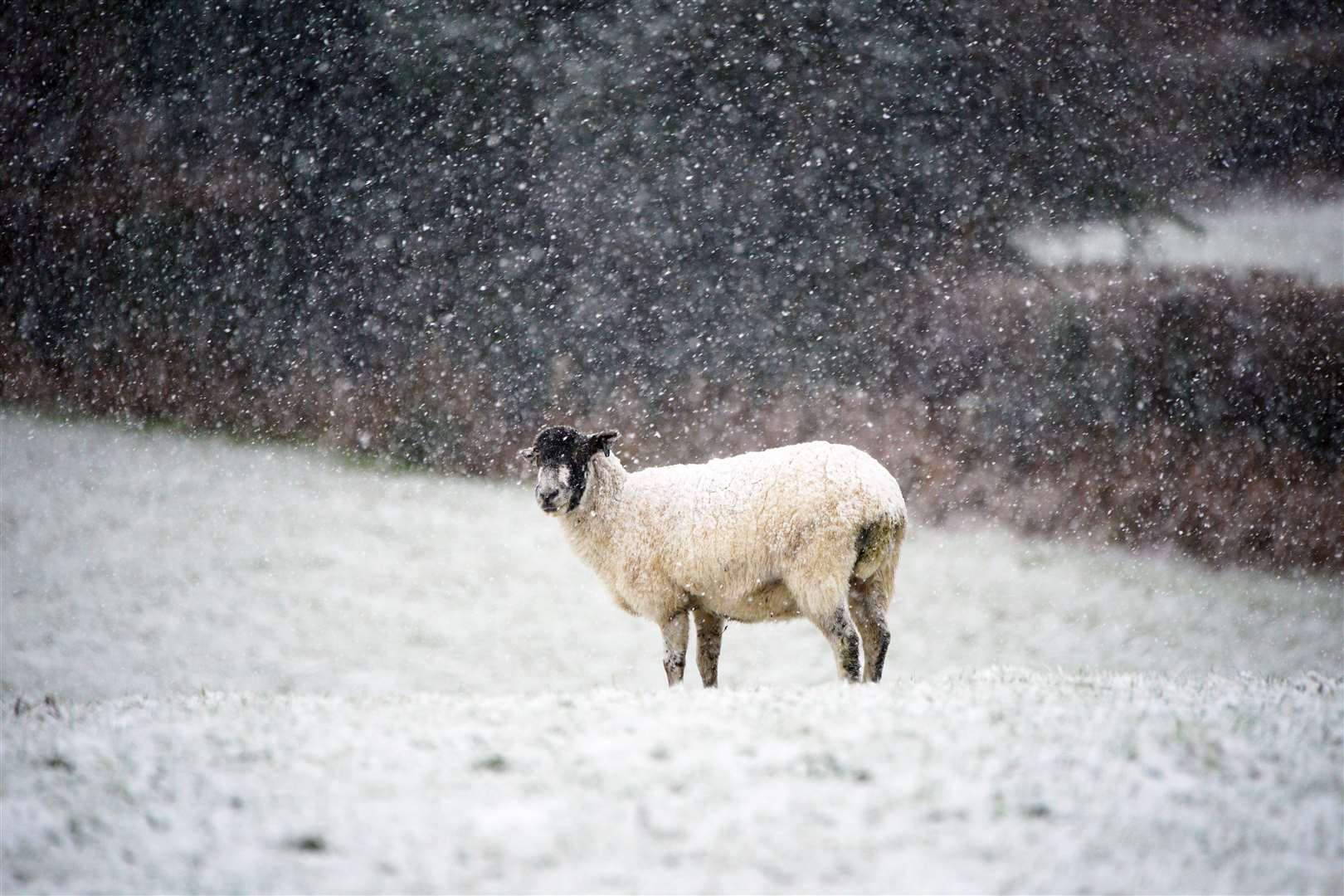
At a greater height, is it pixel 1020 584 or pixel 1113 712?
pixel 1113 712

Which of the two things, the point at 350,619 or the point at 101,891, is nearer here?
the point at 101,891

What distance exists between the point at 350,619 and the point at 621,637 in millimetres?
10594

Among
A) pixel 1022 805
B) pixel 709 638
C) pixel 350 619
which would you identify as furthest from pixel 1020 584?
pixel 1022 805

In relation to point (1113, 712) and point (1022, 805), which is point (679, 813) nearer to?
point (1022, 805)

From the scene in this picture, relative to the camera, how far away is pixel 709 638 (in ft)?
33.4

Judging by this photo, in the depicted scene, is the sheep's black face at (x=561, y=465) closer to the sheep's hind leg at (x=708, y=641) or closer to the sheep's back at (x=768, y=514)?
the sheep's back at (x=768, y=514)

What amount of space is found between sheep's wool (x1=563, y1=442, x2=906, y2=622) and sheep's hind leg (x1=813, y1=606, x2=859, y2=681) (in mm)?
106

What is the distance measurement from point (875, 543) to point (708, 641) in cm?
220

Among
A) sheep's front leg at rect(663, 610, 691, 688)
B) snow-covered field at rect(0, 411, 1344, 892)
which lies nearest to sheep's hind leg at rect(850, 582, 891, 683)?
snow-covered field at rect(0, 411, 1344, 892)

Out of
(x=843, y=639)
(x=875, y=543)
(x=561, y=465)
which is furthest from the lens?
(x=561, y=465)

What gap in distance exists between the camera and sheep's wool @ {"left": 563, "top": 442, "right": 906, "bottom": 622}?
9.14m

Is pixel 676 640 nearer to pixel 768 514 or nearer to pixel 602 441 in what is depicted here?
pixel 768 514

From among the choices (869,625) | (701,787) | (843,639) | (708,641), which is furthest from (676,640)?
(701,787)

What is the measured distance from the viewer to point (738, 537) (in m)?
9.41
